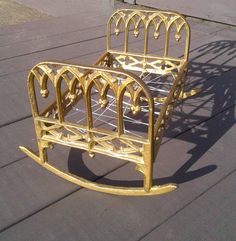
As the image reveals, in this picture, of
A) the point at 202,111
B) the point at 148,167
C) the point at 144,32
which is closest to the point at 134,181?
the point at 148,167

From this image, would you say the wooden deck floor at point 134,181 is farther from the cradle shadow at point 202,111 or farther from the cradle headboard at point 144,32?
the cradle headboard at point 144,32

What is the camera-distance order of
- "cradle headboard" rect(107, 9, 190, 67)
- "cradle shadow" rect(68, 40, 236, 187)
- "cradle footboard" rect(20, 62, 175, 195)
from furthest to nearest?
"cradle headboard" rect(107, 9, 190, 67) → "cradle shadow" rect(68, 40, 236, 187) → "cradle footboard" rect(20, 62, 175, 195)

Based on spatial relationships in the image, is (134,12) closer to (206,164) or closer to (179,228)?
(206,164)

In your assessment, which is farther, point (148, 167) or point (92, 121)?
point (92, 121)

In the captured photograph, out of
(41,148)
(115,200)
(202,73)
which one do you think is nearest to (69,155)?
(41,148)

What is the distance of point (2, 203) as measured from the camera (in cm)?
158

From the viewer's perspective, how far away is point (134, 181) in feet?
5.63

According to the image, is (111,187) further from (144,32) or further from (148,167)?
(144,32)

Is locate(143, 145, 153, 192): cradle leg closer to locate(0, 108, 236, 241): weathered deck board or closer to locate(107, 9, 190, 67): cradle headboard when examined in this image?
locate(0, 108, 236, 241): weathered deck board

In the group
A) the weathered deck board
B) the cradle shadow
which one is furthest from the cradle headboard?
the weathered deck board

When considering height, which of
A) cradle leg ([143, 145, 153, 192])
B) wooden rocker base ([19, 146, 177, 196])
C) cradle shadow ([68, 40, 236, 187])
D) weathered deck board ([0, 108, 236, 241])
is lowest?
cradle shadow ([68, 40, 236, 187])

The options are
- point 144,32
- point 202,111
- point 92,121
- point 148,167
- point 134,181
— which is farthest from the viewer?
point 144,32

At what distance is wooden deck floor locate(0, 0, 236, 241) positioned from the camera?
1.46m

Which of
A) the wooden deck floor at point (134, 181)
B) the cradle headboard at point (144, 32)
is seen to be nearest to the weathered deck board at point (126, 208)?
the wooden deck floor at point (134, 181)
